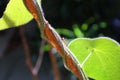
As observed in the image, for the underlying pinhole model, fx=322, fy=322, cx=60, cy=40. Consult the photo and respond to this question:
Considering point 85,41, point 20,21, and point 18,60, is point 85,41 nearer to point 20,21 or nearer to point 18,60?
point 20,21

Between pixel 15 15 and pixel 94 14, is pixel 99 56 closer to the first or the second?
pixel 15 15

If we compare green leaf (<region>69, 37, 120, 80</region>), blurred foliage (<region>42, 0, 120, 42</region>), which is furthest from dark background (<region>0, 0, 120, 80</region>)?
green leaf (<region>69, 37, 120, 80</region>)

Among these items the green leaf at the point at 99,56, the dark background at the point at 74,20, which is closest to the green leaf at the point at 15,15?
the green leaf at the point at 99,56

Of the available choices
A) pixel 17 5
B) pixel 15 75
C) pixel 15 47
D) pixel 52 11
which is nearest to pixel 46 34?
pixel 17 5

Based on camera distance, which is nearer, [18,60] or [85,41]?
[85,41]

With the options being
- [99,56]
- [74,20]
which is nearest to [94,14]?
[74,20]

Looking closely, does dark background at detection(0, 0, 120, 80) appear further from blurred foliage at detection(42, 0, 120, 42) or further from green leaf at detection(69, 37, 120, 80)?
green leaf at detection(69, 37, 120, 80)
